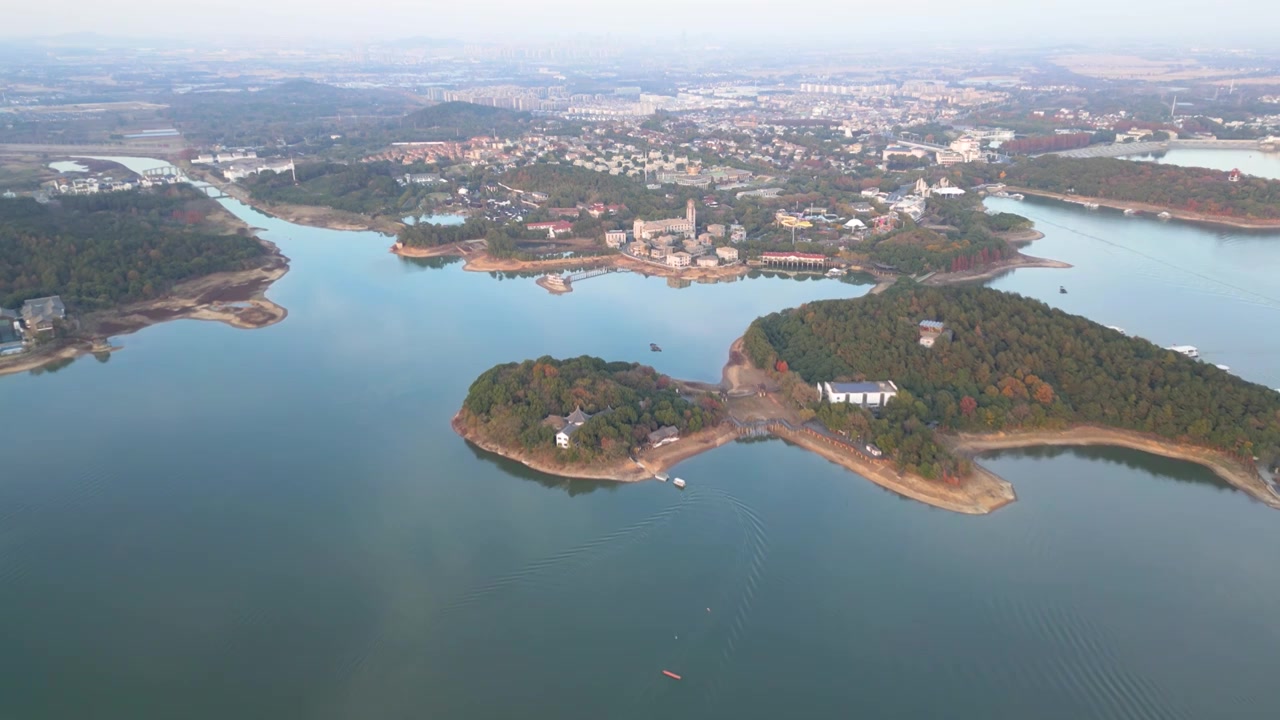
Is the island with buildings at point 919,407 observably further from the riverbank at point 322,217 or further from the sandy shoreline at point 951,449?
the riverbank at point 322,217

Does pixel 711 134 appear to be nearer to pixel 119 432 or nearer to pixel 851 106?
pixel 851 106

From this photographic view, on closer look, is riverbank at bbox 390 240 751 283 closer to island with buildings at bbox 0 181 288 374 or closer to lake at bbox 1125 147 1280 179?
island with buildings at bbox 0 181 288 374

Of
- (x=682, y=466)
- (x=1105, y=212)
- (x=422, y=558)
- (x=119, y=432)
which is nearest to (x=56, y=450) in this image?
(x=119, y=432)

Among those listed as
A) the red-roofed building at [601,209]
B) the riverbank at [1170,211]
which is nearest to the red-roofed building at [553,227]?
the red-roofed building at [601,209]


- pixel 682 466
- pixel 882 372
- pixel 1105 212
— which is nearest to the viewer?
pixel 682 466

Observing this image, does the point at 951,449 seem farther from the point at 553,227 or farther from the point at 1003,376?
the point at 553,227

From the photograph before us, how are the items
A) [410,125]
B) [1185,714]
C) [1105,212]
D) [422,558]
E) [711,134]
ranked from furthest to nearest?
[410,125] → [711,134] → [1105,212] → [422,558] → [1185,714]

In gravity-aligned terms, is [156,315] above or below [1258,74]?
below
